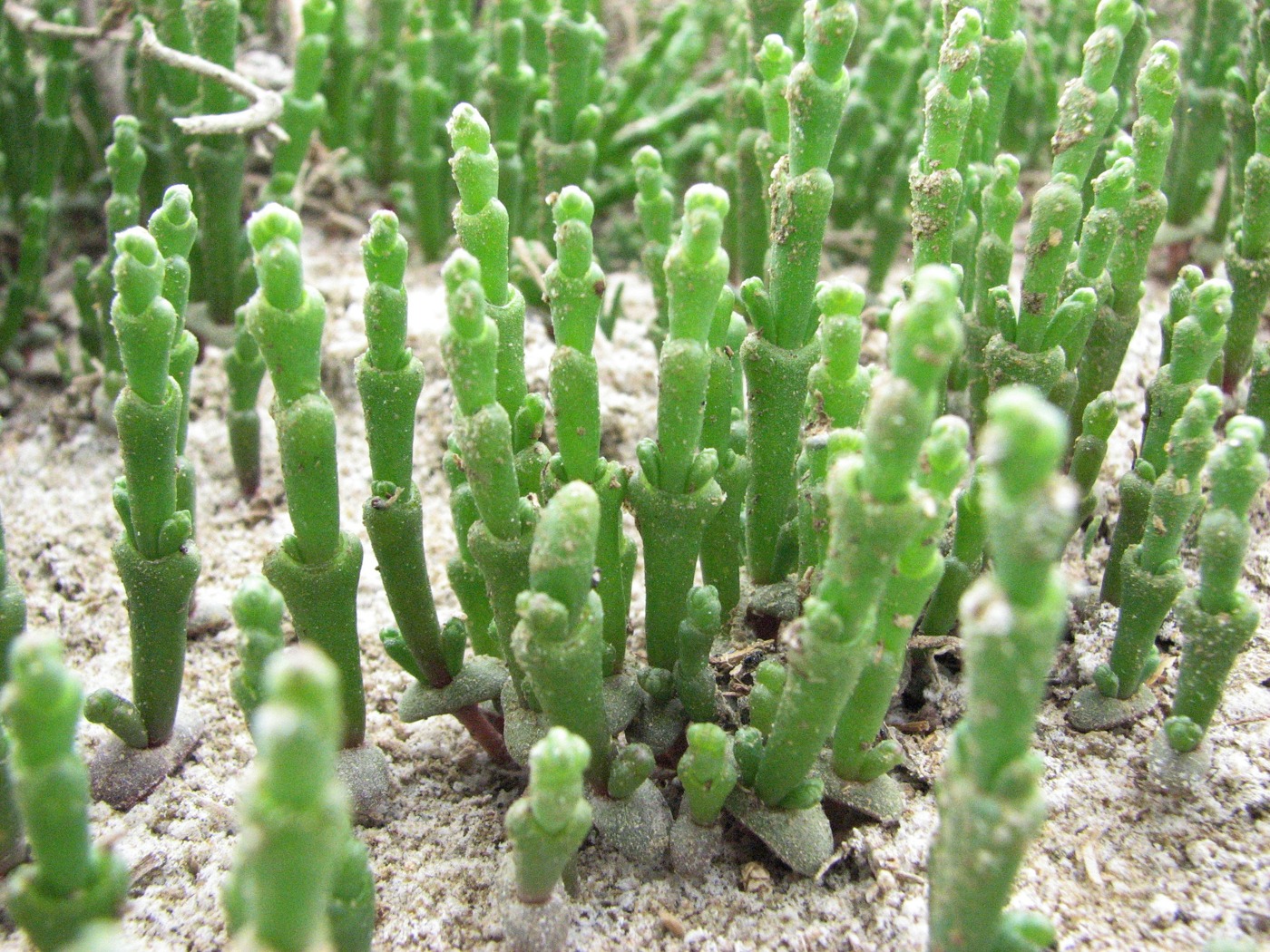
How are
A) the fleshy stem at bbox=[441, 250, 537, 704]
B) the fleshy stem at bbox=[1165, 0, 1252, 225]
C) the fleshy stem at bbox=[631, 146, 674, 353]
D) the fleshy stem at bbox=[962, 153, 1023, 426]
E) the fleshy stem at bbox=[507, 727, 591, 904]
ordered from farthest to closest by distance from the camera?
the fleshy stem at bbox=[1165, 0, 1252, 225] < the fleshy stem at bbox=[631, 146, 674, 353] < the fleshy stem at bbox=[962, 153, 1023, 426] < the fleshy stem at bbox=[441, 250, 537, 704] < the fleshy stem at bbox=[507, 727, 591, 904]

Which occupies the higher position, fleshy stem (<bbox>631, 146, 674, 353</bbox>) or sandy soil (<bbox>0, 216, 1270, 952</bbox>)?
fleshy stem (<bbox>631, 146, 674, 353</bbox>)

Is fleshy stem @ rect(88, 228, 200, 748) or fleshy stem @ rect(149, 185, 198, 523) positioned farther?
fleshy stem @ rect(149, 185, 198, 523)

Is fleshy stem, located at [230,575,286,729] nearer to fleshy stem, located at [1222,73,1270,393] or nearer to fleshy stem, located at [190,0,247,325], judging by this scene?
fleshy stem, located at [190,0,247,325]

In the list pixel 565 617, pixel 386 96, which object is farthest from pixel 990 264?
pixel 386 96

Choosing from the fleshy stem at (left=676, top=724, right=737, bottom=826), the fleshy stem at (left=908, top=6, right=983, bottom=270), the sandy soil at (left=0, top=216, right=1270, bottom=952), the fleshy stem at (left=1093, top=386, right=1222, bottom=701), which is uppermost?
the fleshy stem at (left=908, top=6, right=983, bottom=270)

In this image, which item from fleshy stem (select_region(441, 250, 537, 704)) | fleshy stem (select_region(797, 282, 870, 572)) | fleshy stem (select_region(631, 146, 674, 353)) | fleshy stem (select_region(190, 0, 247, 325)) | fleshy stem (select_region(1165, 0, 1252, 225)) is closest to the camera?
fleshy stem (select_region(441, 250, 537, 704))

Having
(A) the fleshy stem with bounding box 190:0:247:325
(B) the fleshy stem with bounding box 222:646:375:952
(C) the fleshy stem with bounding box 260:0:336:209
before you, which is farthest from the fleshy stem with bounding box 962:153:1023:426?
(A) the fleshy stem with bounding box 190:0:247:325
